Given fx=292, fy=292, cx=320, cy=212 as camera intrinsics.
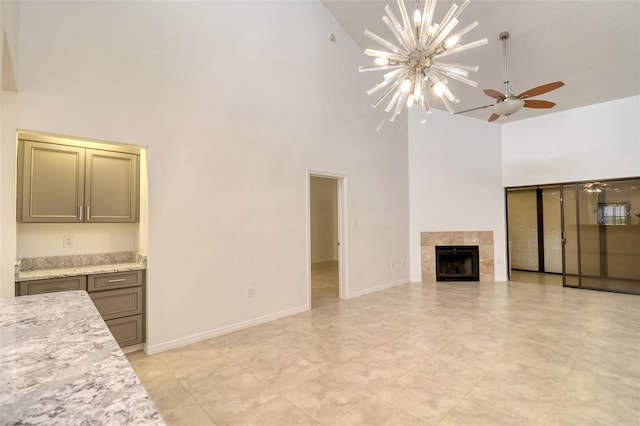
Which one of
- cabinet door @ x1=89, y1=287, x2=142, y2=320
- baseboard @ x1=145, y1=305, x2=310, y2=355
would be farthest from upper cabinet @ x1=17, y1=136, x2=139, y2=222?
baseboard @ x1=145, y1=305, x2=310, y2=355

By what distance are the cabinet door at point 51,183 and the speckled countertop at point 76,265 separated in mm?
464

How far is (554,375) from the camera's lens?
8.19ft

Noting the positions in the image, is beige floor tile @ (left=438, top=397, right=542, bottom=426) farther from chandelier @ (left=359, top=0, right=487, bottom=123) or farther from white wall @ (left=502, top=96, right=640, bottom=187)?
white wall @ (left=502, top=96, right=640, bottom=187)

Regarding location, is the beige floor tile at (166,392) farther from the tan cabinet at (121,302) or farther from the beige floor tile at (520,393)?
the beige floor tile at (520,393)

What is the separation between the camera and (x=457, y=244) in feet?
20.6

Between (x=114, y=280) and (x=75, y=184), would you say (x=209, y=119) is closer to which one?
(x=75, y=184)

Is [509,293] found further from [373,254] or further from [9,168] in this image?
[9,168]

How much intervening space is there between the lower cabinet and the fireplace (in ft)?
18.0

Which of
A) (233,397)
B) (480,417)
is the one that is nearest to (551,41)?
(480,417)

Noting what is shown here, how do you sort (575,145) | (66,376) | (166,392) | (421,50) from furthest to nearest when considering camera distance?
(575,145), (421,50), (166,392), (66,376)

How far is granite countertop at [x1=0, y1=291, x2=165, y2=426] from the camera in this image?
61 centimetres

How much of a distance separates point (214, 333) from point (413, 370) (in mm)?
2213

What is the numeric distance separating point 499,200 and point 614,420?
5071 millimetres

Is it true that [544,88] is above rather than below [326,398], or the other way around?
above
